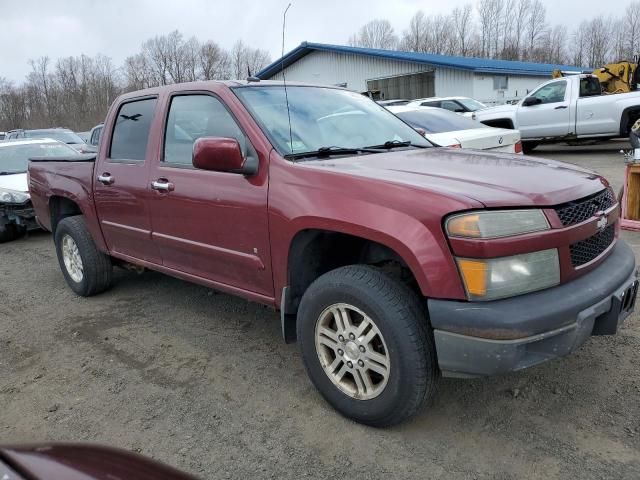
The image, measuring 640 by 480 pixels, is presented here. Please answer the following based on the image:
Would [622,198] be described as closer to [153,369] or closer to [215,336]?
[215,336]

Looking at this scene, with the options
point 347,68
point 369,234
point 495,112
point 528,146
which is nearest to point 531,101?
point 495,112

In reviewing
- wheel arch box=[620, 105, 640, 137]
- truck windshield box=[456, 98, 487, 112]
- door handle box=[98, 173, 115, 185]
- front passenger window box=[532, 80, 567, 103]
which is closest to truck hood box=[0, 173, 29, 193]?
door handle box=[98, 173, 115, 185]

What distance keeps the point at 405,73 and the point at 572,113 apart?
18.4m

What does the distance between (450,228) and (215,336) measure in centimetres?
231

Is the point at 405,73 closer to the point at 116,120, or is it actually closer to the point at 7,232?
the point at 7,232

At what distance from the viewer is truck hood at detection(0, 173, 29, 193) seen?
25.9 feet

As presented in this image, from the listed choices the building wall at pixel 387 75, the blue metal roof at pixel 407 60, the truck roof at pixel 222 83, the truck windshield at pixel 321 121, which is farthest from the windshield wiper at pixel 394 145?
the building wall at pixel 387 75

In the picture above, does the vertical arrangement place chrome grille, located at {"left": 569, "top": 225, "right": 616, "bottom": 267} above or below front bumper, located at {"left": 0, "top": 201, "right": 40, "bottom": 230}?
above

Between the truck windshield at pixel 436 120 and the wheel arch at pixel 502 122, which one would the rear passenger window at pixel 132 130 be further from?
the wheel arch at pixel 502 122

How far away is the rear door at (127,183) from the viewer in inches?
157

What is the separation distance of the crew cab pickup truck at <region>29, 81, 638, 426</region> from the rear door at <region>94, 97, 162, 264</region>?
2 centimetres

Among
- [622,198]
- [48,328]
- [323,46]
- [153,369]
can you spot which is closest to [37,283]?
[48,328]

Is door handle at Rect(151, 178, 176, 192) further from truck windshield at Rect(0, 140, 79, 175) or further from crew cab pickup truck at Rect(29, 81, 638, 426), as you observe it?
truck windshield at Rect(0, 140, 79, 175)

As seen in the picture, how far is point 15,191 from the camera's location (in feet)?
25.6
